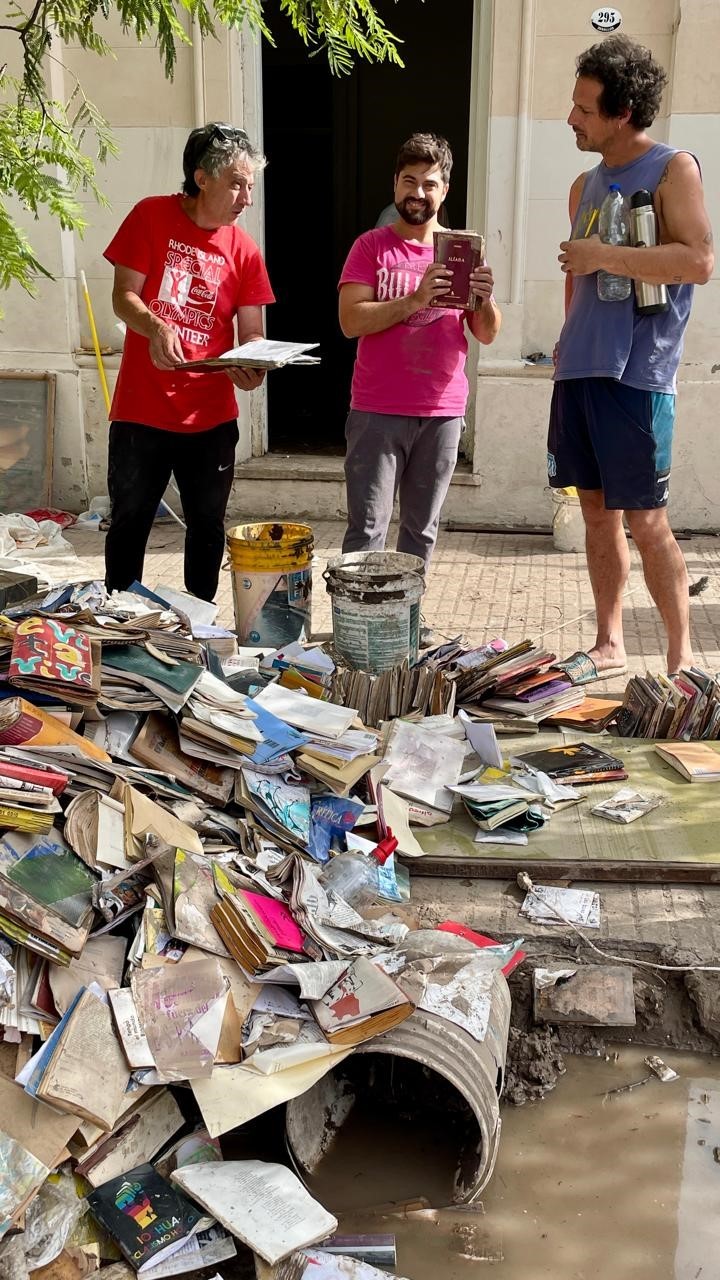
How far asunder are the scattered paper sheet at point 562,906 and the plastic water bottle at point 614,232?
7.67 feet

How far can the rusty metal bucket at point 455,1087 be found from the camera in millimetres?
2432

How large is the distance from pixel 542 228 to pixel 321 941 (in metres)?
5.83

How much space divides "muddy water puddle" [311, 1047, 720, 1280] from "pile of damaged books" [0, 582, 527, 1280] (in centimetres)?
26

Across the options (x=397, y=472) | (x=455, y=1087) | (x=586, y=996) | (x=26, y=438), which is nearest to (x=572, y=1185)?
(x=455, y=1087)

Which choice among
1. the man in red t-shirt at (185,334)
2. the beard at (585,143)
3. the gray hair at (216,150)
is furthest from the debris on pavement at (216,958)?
the beard at (585,143)

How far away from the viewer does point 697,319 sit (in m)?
7.34

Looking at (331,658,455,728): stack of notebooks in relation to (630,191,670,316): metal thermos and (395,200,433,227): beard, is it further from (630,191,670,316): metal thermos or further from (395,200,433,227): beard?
(395,200,433,227): beard

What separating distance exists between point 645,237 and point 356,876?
266 centimetres

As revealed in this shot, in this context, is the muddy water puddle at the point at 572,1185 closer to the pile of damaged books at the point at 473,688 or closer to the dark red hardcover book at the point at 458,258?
the pile of damaged books at the point at 473,688

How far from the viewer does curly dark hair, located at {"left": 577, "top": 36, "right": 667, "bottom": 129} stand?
4188mm

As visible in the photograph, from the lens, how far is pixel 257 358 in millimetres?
4273

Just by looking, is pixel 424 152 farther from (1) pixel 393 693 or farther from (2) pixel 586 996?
(2) pixel 586 996

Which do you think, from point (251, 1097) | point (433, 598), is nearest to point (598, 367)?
point (433, 598)

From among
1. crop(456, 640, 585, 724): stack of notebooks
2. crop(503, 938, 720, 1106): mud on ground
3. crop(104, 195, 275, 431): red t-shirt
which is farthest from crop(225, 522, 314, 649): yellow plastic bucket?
crop(503, 938, 720, 1106): mud on ground
